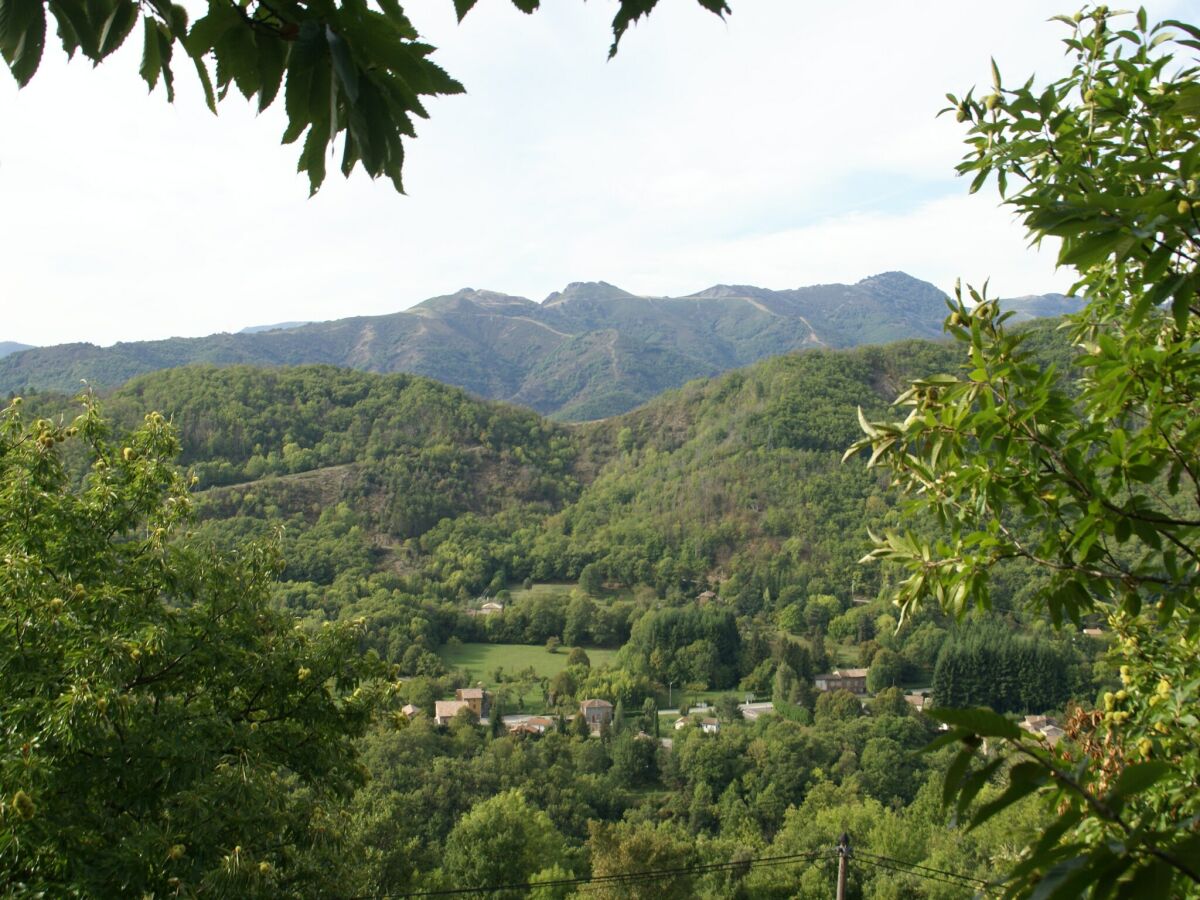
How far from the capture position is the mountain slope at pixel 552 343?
92250mm

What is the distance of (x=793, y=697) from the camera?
3519 cm

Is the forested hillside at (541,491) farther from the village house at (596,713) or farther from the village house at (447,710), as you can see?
the village house at (596,713)

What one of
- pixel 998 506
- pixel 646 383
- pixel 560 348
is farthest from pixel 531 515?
pixel 560 348

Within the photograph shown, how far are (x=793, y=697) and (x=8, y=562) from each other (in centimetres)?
3415

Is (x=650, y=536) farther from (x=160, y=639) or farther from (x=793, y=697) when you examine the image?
(x=160, y=639)

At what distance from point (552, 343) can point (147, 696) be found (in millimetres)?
148882

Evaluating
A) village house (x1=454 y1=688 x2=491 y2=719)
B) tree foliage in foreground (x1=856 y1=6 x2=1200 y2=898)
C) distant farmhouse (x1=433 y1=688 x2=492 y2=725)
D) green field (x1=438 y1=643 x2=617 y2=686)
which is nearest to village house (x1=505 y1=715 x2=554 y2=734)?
distant farmhouse (x1=433 y1=688 x2=492 y2=725)

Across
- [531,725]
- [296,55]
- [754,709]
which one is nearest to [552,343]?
[754,709]

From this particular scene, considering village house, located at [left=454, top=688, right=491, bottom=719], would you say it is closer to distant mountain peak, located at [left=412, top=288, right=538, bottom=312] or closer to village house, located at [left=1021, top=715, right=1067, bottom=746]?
village house, located at [left=1021, top=715, right=1067, bottom=746]

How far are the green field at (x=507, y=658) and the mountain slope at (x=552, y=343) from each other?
2012 inches

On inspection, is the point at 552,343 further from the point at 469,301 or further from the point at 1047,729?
the point at 1047,729

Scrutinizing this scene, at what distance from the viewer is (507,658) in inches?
1625

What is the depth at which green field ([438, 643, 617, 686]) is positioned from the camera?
128 feet

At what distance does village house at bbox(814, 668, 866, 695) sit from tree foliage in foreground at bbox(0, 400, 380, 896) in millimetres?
34173
